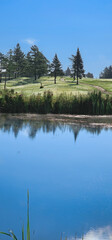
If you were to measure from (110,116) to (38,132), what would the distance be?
22.1ft

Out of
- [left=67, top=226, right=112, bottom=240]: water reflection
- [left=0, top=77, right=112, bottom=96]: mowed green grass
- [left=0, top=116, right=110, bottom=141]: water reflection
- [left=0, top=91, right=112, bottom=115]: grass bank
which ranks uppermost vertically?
[left=0, top=77, right=112, bottom=96]: mowed green grass

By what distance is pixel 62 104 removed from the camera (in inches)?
659

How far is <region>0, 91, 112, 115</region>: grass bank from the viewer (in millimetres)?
16484

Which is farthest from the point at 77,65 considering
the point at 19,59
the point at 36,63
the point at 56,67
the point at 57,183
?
the point at 57,183

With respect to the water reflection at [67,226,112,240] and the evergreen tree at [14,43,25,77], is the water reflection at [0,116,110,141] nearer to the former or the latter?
the water reflection at [67,226,112,240]

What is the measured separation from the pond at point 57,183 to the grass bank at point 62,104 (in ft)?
20.4

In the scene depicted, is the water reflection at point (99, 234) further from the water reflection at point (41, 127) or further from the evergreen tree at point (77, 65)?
the evergreen tree at point (77, 65)

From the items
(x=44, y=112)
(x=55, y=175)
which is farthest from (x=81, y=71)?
(x=55, y=175)

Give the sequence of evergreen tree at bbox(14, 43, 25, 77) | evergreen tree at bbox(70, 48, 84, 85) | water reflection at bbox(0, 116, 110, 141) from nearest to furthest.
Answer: water reflection at bbox(0, 116, 110, 141)
evergreen tree at bbox(70, 48, 84, 85)
evergreen tree at bbox(14, 43, 25, 77)

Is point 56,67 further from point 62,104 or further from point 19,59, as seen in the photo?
point 62,104

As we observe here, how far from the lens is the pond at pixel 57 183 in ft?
11.6

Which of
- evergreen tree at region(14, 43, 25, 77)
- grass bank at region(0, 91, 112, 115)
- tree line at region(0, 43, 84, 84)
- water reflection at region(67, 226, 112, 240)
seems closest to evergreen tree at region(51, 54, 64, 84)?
tree line at region(0, 43, 84, 84)

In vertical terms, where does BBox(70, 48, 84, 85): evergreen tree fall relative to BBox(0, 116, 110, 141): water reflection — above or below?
above

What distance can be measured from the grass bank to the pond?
621 cm
